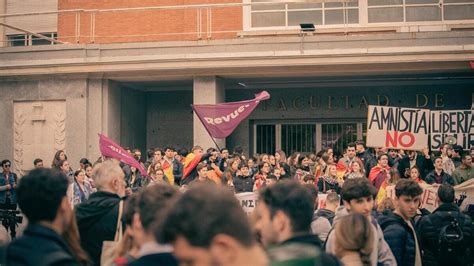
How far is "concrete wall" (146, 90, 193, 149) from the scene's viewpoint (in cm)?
2314

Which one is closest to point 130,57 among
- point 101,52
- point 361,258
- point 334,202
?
point 101,52

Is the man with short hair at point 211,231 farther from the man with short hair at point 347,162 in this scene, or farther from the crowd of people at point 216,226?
the man with short hair at point 347,162

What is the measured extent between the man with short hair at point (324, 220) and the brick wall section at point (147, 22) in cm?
Answer: 1476

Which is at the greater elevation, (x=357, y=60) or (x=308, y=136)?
(x=357, y=60)

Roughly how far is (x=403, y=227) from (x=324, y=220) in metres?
0.96

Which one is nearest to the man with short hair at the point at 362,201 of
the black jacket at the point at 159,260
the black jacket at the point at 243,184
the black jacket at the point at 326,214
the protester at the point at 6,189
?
the black jacket at the point at 326,214

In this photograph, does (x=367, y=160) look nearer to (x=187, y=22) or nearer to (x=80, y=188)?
(x=80, y=188)

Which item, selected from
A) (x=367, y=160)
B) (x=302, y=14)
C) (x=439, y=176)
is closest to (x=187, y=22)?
(x=302, y=14)

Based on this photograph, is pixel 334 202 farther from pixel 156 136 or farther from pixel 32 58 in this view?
pixel 156 136

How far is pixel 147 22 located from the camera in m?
23.0

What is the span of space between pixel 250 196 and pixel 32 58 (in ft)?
36.8

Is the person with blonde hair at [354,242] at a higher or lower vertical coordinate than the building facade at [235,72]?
lower

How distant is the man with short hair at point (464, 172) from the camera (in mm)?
13547

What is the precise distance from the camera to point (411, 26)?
67.0ft
